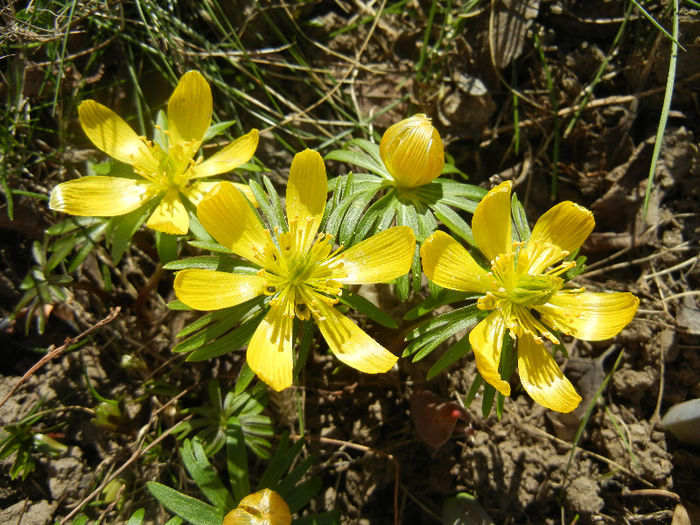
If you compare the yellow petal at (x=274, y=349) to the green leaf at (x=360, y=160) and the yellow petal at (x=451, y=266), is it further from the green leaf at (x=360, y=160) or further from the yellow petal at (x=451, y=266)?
the green leaf at (x=360, y=160)

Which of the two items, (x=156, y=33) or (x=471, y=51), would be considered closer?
(x=156, y=33)

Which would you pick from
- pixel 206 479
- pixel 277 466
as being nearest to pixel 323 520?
pixel 277 466

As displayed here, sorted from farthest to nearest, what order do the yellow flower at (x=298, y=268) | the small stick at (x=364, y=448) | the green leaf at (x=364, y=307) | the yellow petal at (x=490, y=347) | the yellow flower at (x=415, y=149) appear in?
the small stick at (x=364, y=448), the yellow flower at (x=415, y=149), the green leaf at (x=364, y=307), the yellow flower at (x=298, y=268), the yellow petal at (x=490, y=347)

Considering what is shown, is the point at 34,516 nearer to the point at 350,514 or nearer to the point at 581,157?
the point at 350,514

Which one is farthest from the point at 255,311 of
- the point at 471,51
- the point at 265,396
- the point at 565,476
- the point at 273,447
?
the point at 471,51

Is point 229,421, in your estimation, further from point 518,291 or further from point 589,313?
point 589,313

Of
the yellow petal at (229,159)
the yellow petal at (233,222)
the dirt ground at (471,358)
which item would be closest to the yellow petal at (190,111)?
the yellow petal at (229,159)
